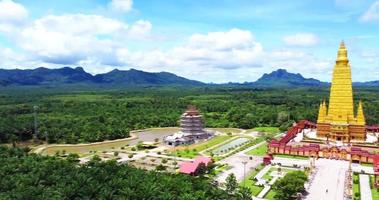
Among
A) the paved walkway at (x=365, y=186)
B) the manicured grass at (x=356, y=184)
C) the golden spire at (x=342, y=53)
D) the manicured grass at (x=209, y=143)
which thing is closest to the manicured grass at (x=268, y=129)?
the manicured grass at (x=209, y=143)

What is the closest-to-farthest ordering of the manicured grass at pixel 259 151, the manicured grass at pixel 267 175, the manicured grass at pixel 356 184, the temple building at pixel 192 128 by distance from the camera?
the manicured grass at pixel 356 184 < the manicured grass at pixel 267 175 < the manicured grass at pixel 259 151 < the temple building at pixel 192 128

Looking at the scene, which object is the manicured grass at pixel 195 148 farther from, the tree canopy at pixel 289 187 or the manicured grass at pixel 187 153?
the tree canopy at pixel 289 187


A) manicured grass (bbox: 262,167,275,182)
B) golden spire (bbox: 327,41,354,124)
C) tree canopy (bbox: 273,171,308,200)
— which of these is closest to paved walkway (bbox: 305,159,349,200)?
tree canopy (bbox: 273,171,308,200)

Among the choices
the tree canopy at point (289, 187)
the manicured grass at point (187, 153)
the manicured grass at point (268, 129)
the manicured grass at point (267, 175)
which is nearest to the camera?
the tree canopy at point (289, 187)

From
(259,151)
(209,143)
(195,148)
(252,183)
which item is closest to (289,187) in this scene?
(252,183)

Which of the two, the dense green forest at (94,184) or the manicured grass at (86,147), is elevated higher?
the dense green forest at (94,184)

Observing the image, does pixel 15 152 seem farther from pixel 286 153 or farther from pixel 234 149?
Answer: pixel 286 153

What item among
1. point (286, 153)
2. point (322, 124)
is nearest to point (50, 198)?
point (286, 153)
